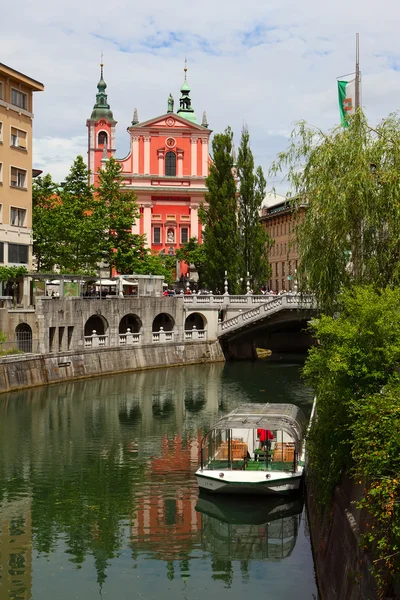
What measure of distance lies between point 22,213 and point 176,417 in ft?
92.0

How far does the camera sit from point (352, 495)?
20.0 metres

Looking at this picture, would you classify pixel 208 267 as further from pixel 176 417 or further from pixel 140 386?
pixel 176 417

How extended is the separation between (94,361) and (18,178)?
51.5 ft

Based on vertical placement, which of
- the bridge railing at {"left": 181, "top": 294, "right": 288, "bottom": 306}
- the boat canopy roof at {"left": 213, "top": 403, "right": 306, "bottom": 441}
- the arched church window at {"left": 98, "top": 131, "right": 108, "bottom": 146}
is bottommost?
the boat canopy roof at {"left": 213, "top": 403, "right": 306, "bottom": 441}

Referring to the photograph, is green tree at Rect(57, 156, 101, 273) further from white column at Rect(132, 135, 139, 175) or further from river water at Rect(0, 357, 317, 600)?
white column at Rect(132, 135, 139, 175)

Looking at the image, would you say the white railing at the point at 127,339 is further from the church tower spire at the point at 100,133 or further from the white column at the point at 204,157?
the church tower spire at the point at 100,133

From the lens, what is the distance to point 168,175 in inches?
4769

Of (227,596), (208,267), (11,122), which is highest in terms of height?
(11,122)

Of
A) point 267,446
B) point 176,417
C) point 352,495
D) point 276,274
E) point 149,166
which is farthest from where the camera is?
point 276,274

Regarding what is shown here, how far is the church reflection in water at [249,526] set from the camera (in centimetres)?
2678

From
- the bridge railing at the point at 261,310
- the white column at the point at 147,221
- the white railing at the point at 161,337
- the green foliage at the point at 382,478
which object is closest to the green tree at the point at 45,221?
the white railing at the point at 161,337

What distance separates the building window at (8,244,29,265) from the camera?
69.9 metres

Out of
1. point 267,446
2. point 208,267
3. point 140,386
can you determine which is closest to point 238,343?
point 208,267

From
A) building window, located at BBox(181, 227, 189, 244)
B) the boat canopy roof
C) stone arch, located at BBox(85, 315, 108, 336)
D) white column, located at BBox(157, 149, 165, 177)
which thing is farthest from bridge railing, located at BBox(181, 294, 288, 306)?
the boat canopy roof
